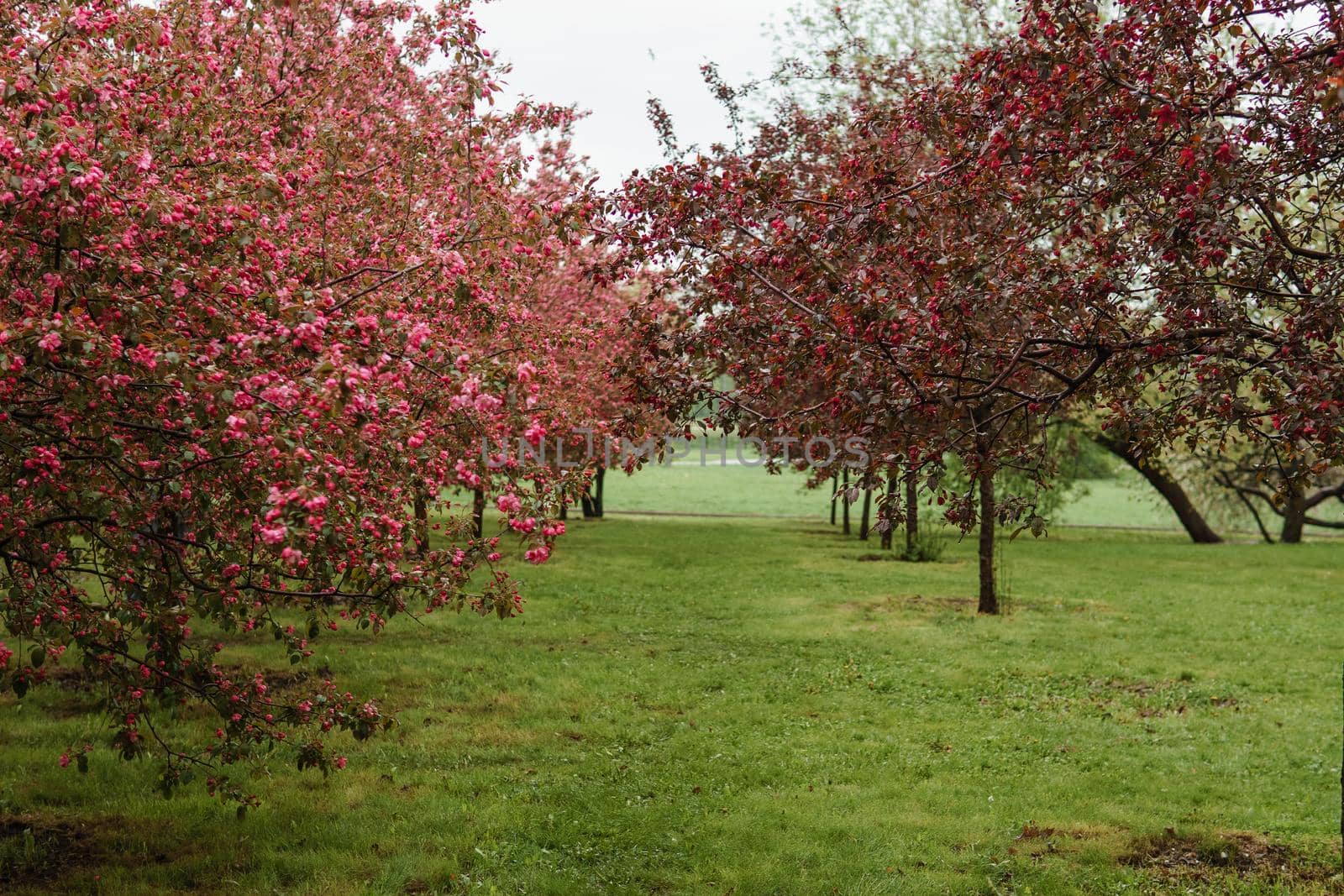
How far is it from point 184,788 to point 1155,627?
13.7 meters

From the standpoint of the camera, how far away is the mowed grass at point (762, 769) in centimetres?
723

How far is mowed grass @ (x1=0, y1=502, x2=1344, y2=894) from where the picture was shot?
7.23 metres

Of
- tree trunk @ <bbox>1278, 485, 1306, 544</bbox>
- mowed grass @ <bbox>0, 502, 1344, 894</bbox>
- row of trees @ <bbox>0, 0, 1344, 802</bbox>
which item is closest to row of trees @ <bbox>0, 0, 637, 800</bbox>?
row of trees @ <bbox>0, 0, 1344, 802</bbox>

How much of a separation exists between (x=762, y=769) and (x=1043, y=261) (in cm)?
487

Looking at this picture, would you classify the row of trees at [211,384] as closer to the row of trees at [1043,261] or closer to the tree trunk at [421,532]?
the tree trunk at [421,532]

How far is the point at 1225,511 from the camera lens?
3719cm

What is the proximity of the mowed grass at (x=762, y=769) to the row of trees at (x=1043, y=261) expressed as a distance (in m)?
3.02

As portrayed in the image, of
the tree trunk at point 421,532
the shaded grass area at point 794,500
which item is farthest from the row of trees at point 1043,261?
the shaded grass area at point 794,500

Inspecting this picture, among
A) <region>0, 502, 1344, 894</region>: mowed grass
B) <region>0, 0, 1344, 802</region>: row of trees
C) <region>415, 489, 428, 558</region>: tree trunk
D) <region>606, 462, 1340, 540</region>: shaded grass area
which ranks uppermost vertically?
<region>0, 0, 1344, 802</region>: row of trees

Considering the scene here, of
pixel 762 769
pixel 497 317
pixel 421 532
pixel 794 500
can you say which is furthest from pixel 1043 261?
pixel 794 500

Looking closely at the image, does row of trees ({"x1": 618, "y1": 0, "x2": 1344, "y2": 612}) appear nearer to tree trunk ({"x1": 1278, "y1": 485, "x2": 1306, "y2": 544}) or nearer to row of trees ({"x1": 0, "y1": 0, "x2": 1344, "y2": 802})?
row of trees ({"x1": 0, "y1": 0, "x2": 1344, "y2": 802})

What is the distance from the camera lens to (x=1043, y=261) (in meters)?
7.12

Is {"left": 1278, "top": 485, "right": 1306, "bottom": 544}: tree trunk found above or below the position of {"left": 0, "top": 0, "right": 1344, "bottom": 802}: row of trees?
below

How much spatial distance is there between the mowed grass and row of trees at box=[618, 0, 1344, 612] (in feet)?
9.90
